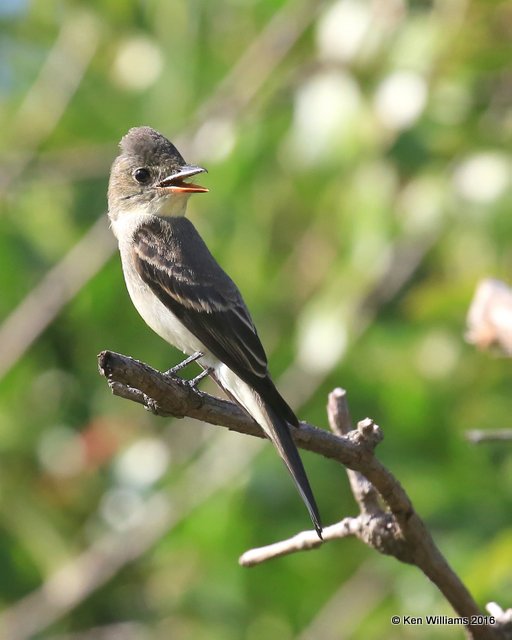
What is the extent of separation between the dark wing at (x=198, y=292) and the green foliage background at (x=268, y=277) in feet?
2.72

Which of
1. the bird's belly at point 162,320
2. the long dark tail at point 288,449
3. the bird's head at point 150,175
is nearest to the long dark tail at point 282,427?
the long dark tail at point 288,449

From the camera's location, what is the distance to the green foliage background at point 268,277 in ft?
17.1

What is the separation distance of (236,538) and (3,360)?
1.36 meters

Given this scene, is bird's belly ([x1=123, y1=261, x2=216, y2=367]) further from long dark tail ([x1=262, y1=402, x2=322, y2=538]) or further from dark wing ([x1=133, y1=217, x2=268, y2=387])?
long dark tail ([x1=262, y1=402, x2=322, y2=538])

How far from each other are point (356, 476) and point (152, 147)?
6.70 feet

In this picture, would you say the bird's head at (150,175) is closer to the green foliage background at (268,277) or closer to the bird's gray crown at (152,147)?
the bird's gray crown at (152,147)

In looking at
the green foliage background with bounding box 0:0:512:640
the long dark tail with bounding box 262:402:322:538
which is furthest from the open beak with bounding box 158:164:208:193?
the long dark tail with bounding box 262:402:322:538

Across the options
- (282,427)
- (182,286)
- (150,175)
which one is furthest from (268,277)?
(282,427)

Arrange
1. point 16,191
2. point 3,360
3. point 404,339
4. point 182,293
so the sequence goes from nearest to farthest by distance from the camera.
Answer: point 182,293, point 404,339, point 3,360, point 16,191

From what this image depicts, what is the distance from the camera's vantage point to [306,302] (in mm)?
6434

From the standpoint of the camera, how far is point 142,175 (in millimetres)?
5027

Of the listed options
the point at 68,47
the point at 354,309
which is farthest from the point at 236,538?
the point at 68,47

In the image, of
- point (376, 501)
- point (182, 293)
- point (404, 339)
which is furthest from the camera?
point (404, 339)

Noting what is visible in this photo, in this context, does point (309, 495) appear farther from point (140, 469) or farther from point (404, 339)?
point (140, 469)
